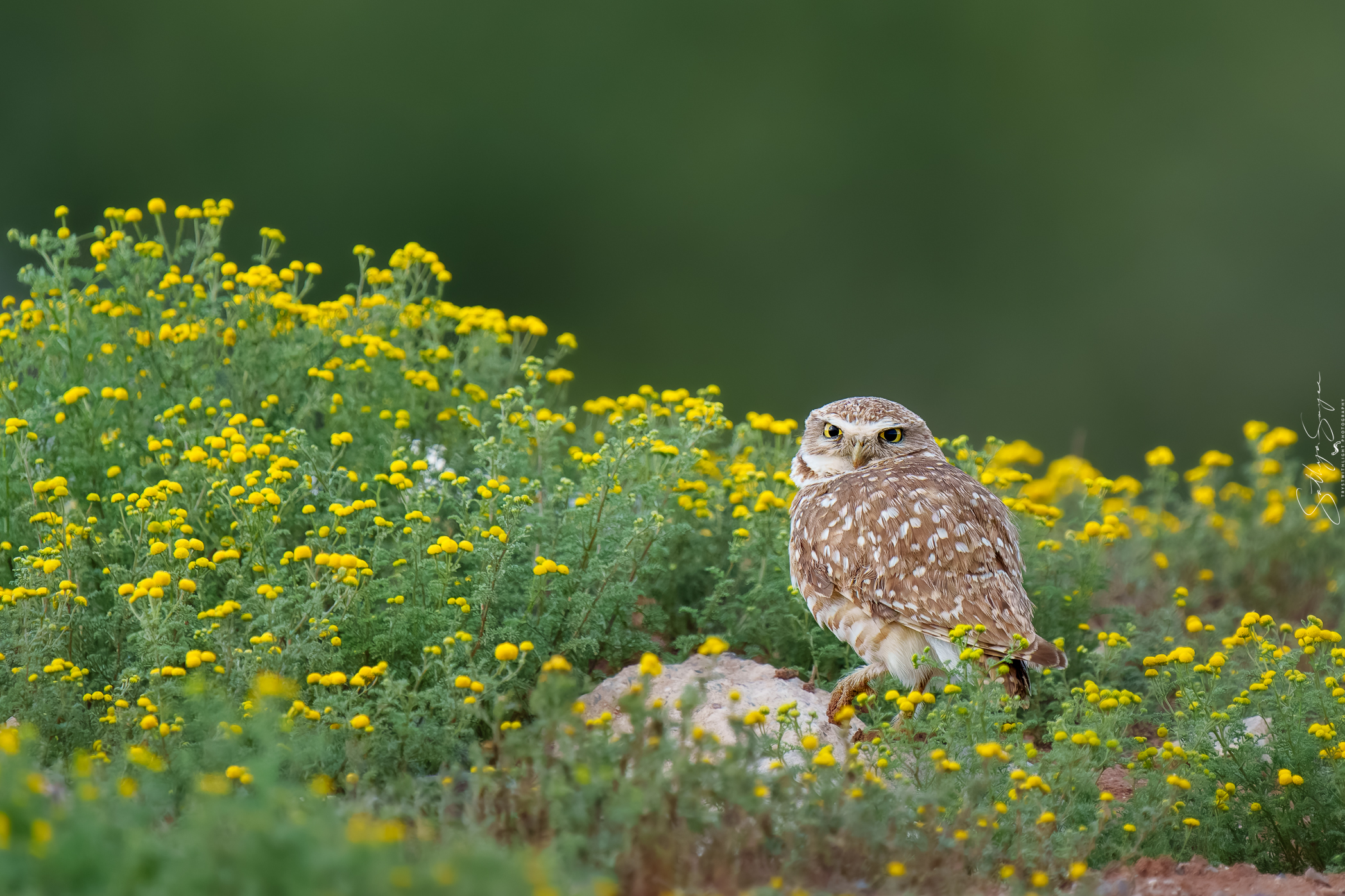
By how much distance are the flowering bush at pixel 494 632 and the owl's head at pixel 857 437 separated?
33 cm

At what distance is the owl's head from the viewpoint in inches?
186

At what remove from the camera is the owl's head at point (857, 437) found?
15.5ft

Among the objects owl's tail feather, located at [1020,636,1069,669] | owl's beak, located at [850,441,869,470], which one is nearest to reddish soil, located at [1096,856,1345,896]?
owl's tail feather, located at [1020,636,1069,669]

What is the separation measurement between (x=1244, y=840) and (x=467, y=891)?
271 cm

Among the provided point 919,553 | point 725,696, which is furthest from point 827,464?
point 725,696

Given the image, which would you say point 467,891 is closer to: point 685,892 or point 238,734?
point 685,892

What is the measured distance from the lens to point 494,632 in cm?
383

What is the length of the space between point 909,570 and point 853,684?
0.46 metres

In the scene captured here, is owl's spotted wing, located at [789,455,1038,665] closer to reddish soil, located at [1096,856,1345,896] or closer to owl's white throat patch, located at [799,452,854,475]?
owl's white throat patch, located at [799,452,854,475]

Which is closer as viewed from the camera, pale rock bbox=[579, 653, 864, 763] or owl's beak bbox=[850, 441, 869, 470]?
pale rock bbox=[579, 653, 864, 763]

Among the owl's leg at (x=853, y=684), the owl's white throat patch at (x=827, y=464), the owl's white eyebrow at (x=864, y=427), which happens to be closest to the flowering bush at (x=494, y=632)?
the owl's leg at (x=853, y=684)

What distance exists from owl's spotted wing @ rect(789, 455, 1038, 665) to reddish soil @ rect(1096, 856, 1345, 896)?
90 centimetres

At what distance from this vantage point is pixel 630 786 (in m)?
2.47

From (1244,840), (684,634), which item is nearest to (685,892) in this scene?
(1244,840)
